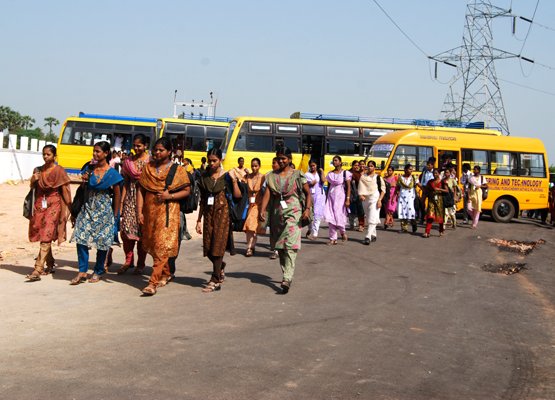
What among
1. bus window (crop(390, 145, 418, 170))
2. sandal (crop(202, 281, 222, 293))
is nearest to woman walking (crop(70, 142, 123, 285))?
sandal (crop(202, 281, 222, 293))

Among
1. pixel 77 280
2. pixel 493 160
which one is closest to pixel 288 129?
pixel 493 160

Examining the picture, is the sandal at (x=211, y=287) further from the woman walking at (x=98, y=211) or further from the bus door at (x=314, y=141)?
the bus door at (x=314, y=141)

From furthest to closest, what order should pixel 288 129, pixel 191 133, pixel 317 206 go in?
pixel 191 133
pixel 288 129
pixel 317 206

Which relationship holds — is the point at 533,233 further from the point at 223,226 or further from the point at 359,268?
the point at 223,226

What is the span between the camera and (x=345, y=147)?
30.6 meters

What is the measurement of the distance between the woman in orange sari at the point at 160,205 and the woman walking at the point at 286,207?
1350 millimetres

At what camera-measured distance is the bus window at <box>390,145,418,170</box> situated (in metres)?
24.4

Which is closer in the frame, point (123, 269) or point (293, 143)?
point (123, 269)

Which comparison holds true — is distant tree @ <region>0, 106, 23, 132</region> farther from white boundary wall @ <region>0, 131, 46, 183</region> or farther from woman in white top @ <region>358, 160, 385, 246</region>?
woman in white top @ <region>358, 160, 385, 246</region>

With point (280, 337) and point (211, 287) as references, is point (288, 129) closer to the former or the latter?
point (211, 287)

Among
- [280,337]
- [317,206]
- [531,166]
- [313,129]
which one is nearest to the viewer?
[280,337]

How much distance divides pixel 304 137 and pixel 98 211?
21.4m

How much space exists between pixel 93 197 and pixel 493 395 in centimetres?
580

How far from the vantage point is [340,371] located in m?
5.39
